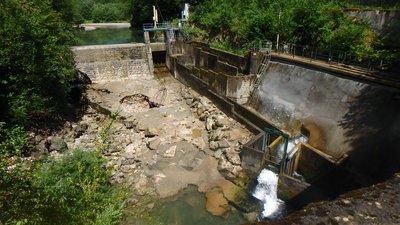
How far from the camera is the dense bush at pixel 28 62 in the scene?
12555mm

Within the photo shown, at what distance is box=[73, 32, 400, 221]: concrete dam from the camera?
31.4 feet

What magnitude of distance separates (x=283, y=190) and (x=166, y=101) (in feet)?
38.6

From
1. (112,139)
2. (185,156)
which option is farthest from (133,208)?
(112,139)

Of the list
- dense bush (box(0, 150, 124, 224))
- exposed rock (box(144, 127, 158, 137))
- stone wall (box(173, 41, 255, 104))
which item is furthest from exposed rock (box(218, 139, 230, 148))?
dense bush (box(0, 150, 124, 224))

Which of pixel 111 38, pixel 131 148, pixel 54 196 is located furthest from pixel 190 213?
pixel 111 38

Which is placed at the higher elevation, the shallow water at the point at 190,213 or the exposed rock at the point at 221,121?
the exposed rock at the point at 221,121

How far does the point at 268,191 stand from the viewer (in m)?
11.0

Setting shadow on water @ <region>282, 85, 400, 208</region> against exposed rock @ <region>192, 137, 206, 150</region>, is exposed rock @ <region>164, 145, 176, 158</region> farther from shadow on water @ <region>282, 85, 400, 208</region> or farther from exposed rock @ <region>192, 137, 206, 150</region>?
shadow on water @ <region>282, 85, 400, 208</region>

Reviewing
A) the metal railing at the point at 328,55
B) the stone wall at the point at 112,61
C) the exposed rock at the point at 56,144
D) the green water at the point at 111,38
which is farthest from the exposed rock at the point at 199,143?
the green water at the point at 111,38

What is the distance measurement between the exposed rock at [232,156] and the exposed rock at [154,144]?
12.5 ft

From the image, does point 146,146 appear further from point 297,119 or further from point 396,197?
point 396,197

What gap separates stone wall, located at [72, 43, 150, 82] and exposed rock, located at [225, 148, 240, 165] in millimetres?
14584

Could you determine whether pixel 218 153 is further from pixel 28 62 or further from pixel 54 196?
pixel 28 62

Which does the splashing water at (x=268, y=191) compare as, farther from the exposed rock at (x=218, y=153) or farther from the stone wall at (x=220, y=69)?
the stone wall at (x=220, y=69)
